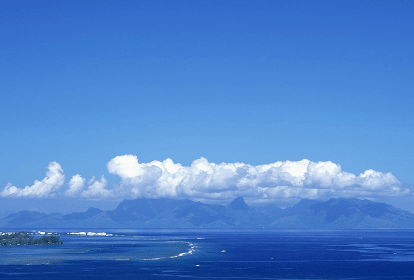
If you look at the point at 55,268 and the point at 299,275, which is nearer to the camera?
the point at 299,275

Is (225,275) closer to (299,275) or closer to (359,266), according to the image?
(299,275)

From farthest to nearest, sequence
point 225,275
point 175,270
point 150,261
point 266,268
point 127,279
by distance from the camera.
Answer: point 150,261
point 266,268
point 175,270
point 225,275
point 127,279

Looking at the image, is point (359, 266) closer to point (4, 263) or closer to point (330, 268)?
point (330, 268)

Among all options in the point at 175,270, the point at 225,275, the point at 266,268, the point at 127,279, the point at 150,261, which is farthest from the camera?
the point at 150,261

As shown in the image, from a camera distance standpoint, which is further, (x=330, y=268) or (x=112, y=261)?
(x=112, y=261)

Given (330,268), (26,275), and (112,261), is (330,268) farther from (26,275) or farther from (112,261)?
(26,275)

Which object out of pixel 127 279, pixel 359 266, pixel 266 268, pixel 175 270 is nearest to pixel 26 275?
pixel 127 279

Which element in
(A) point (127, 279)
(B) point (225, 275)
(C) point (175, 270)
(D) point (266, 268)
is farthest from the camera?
(D) point (266, 268)

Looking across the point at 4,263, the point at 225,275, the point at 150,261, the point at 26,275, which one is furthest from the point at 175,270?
the point at 4,263

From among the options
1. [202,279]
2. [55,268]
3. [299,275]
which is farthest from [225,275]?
[55,268]

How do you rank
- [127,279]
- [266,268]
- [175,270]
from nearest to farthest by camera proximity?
[127,279] < [175,270] < [266,268]
